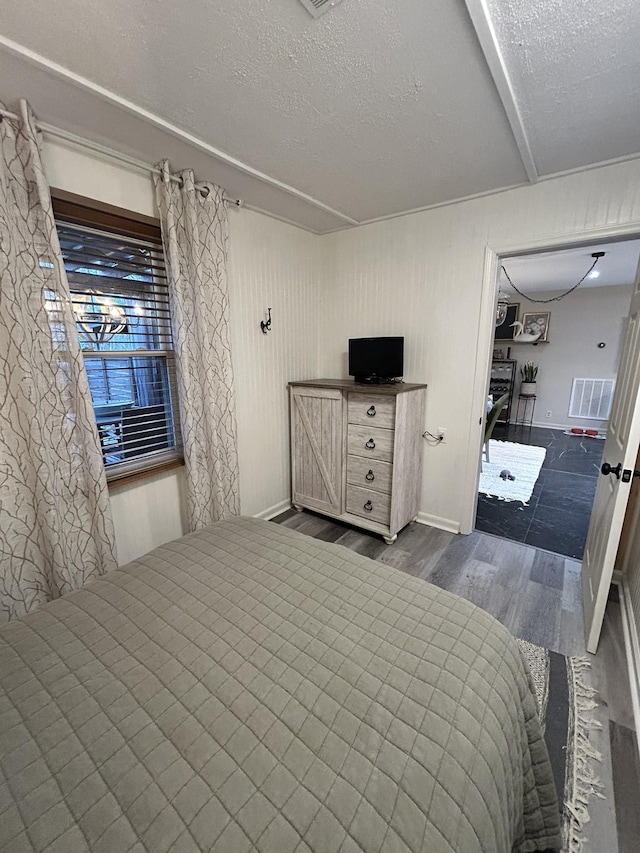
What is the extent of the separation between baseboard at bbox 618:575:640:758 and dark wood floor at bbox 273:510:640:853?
1.2 inches

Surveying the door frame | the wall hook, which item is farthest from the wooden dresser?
the wall hook

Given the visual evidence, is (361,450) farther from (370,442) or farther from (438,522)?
(438,522)

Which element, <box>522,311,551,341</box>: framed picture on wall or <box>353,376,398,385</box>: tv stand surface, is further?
<box>522,311,551,341</box>: framed picture on wall

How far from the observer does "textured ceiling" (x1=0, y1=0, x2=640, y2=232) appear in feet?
3.58

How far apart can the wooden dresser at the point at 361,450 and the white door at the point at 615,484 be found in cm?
116

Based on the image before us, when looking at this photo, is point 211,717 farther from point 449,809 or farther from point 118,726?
point 449,809

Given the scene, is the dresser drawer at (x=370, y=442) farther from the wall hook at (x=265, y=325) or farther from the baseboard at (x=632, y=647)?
the baseboard at (x=632, y=647)

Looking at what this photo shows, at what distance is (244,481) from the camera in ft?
9.25

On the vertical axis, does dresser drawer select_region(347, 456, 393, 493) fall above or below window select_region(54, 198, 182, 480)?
below

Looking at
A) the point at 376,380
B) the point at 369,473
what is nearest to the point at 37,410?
the point at 369,473

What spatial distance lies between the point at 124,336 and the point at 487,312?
2368 millimetres

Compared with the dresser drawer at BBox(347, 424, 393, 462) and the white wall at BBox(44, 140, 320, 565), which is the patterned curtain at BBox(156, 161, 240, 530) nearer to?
the white wall at BBox(44, 140, 320, 565)

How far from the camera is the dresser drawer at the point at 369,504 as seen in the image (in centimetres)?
266

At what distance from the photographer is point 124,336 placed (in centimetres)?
204
